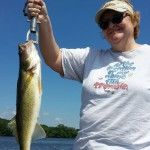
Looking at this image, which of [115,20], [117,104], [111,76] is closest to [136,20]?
[115,20]

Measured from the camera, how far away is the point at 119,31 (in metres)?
4.86

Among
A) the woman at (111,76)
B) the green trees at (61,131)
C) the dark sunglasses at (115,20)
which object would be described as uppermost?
the dark sunglasses at (115,20)

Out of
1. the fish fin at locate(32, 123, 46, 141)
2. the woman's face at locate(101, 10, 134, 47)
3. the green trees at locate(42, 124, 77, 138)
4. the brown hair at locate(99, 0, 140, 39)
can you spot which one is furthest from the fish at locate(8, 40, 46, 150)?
the green trees at locate(42, 124, 77, 138)

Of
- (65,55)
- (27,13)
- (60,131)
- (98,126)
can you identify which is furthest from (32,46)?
(60,131)

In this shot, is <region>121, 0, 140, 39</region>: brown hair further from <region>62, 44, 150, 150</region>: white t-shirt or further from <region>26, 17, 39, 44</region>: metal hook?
<region>26, 17, 39, 44</region>: metal hook

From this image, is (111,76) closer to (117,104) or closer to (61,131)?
(117,104)

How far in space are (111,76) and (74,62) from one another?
1.99 ft

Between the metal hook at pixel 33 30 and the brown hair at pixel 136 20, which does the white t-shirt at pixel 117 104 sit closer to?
the brown hair at pixel 136 20

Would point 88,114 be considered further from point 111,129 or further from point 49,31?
point 49,31

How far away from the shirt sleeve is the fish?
2.49 ft

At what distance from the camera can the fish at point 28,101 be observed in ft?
13.4

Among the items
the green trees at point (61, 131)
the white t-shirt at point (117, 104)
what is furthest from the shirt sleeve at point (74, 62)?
the green trees at point (61, 131)

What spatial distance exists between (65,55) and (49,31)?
37 centimetres

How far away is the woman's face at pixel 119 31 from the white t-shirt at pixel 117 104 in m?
0.19
